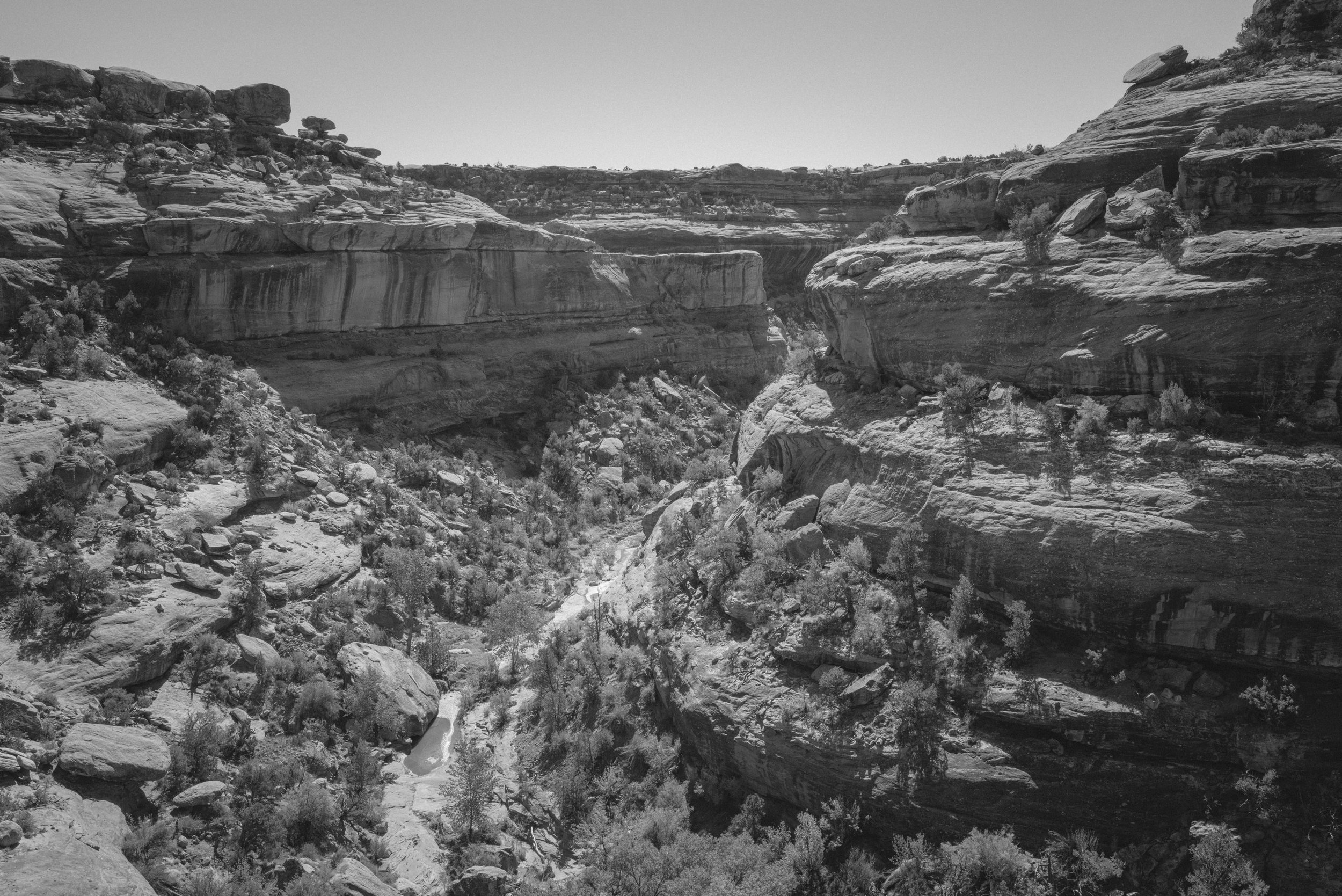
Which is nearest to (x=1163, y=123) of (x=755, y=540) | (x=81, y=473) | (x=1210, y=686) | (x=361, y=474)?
(x=1210, y=686)

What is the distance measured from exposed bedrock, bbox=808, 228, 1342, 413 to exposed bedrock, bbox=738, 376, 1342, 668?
1491 millimetres

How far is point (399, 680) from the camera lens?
873 inches

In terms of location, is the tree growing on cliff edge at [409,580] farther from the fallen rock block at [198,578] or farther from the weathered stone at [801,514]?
the weathered stone at [801,514]

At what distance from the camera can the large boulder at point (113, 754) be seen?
15203mm

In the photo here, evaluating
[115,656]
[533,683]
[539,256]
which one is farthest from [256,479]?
[539,256]

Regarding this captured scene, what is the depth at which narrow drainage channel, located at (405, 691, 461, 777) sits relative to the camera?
67.6 ft

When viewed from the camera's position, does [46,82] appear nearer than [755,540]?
No

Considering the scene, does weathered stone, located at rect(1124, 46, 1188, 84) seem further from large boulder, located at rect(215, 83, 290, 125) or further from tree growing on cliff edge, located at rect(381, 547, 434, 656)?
large boulder, located at rect(215, 83, 290, 125)

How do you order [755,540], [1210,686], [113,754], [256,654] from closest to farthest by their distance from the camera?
1. [1210,686]
2. [113,754]
3. [256,654]
4. [755,540]

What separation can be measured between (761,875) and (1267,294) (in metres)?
15.2

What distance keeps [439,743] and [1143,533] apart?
17.8 meters

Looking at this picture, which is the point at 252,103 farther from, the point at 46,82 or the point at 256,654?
the point at 256,654

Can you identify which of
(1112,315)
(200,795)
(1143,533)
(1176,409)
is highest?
(1112,315)

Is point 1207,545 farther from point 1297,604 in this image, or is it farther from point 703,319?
point 703,319
